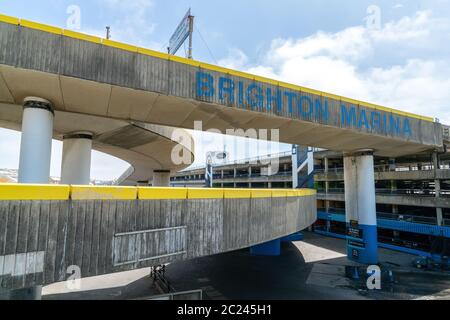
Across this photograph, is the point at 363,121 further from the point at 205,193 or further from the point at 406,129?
the point at 205,193

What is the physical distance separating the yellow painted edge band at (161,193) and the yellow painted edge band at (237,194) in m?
1.92

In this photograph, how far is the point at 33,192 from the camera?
7.01 m

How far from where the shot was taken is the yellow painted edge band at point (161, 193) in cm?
878

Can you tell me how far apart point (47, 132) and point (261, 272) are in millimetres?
17210

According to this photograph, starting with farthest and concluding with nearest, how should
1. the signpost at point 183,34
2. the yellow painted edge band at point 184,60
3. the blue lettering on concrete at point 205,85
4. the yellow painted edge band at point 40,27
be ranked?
the signpost at point 183,34
the blue lettering on concrete at point 205,85
the yellow painted edge band at point 184,60
the yellow painted edge band at point 40,27

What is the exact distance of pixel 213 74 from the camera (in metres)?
14.5

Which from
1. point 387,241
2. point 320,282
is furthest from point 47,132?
point 387,241

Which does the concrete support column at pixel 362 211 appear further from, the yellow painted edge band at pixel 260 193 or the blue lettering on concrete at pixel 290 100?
the yellow painted edge band at pixel 260 193

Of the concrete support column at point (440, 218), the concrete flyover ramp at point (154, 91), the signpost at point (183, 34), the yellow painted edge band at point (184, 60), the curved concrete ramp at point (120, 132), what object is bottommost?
the concrete support column at point (440, 218)

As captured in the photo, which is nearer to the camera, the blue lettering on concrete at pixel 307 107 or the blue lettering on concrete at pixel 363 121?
the blue lettering on concrete at pixel 307 107

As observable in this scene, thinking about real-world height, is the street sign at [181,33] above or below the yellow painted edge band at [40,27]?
above

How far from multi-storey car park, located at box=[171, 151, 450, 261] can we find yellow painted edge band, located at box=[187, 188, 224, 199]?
25729mm

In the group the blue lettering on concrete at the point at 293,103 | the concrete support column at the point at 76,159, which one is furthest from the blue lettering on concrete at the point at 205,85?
the concrete support column at the point at 76,159
